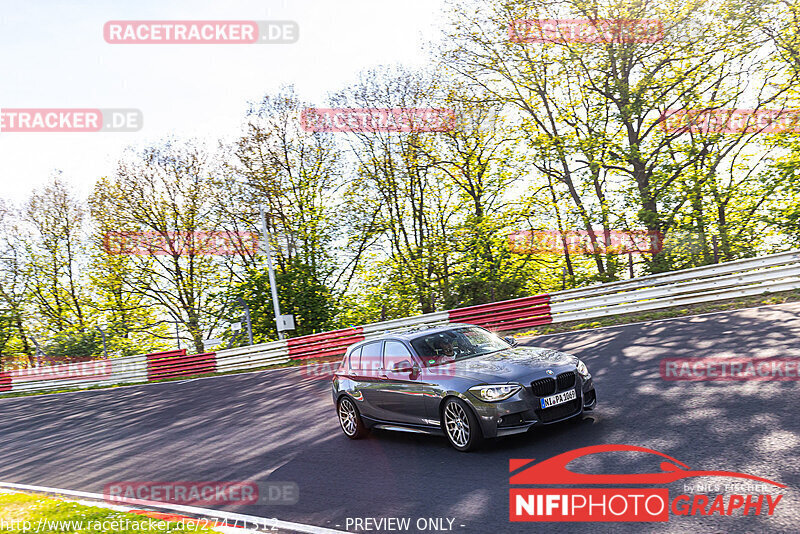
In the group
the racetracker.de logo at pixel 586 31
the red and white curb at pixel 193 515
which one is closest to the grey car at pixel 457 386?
the red and white curb at pixel 193 515

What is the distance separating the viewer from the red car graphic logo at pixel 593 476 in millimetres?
5500

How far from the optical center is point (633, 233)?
78.0 feet

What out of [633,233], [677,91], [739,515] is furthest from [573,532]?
[677,91]

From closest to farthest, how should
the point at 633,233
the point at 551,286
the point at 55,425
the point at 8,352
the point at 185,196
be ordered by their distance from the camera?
the point at 55,425 < the point at 633,233 < the point at 551,286 < the point at 185,196 < the point at 8,352

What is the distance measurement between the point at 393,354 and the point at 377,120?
86.1 feet

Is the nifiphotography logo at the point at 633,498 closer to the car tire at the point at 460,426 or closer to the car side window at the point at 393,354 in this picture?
the car tire at the point at 460,426

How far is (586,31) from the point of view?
984 inches

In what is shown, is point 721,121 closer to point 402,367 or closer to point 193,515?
point 402,367

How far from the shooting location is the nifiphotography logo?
4.80 metres

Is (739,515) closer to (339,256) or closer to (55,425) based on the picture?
(55,425)

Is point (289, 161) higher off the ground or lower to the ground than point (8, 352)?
higher

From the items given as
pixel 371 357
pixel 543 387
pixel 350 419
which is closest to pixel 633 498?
pixel 543 387

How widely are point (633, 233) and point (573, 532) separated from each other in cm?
2059

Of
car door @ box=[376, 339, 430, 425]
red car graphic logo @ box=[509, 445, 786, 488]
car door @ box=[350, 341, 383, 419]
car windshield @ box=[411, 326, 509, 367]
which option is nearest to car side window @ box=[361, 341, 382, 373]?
car door @ box=[350, 341, 383, 419]
